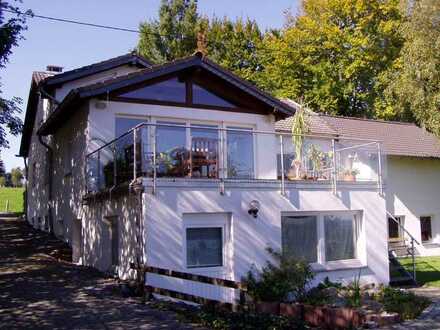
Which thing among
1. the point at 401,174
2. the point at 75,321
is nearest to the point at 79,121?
the point at 75,321

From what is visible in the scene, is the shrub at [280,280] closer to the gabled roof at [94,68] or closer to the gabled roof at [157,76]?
the gabled roof at [157,76]

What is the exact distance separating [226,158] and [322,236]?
3.46 meters

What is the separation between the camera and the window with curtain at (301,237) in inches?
532

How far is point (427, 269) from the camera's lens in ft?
65.5

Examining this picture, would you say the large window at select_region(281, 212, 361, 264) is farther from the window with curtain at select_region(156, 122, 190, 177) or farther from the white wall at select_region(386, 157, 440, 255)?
the white wall at select_region(386, 157, 440, 255)

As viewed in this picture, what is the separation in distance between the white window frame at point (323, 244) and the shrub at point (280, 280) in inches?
41.6

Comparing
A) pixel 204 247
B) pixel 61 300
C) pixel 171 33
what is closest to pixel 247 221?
pixel 204 247

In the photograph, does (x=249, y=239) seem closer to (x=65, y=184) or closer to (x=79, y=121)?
(x=79, y=121)

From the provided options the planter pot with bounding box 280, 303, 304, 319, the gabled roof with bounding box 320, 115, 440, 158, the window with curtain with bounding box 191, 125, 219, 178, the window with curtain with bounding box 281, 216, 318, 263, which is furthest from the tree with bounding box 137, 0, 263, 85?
the planter pot with bounding box 280, 303, 304, 319

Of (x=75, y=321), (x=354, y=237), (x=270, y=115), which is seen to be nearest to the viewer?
(x=75, y=321)

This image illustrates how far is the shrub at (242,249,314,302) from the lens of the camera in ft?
39.9

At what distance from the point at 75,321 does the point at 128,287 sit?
2.17 metres

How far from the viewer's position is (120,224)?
1266cm

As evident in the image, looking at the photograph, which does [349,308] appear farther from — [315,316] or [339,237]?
[339,237]
